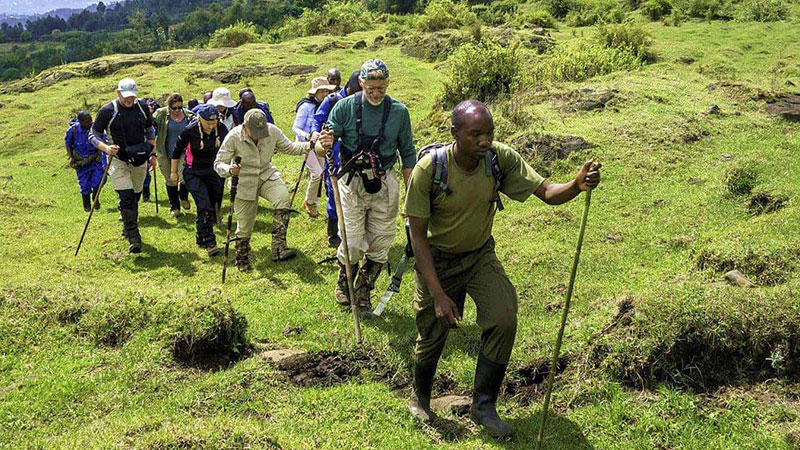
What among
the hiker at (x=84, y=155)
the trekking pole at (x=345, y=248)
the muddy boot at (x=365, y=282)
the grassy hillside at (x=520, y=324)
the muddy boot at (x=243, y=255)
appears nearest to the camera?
the grassy hillside at (x=520, y=324)

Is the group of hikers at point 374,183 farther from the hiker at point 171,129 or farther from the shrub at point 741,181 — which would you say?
the shrub at point 741,181

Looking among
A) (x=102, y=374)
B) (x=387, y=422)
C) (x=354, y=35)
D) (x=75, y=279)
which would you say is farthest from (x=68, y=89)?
(x=387, y=422)

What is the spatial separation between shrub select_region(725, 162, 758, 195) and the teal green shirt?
552 cm

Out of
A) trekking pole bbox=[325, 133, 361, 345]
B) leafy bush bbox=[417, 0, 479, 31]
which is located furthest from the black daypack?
leafy bush bbox=[417, 0, 479, 31]

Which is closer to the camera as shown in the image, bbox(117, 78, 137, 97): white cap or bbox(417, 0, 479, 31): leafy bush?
bbox(117, 78, 137, 97): white cap

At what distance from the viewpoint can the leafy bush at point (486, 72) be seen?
17.0m

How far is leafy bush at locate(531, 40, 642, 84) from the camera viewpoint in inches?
714

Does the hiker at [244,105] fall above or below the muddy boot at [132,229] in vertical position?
above

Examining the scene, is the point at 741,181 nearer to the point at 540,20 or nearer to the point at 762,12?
the point at 762,12

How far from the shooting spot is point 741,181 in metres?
9.82

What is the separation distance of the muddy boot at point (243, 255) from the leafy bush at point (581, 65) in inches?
416

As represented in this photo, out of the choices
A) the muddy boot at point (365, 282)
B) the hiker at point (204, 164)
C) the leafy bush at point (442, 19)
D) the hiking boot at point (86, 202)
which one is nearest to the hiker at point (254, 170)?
the hiker at point (204, 164)

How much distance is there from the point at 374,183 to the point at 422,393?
2.93m

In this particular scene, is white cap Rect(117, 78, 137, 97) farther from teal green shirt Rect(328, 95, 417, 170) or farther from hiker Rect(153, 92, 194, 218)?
teal green shirt Rect(328, 95, 417, 170)
